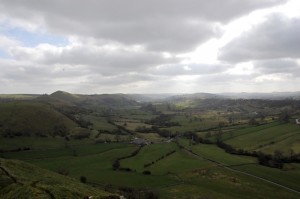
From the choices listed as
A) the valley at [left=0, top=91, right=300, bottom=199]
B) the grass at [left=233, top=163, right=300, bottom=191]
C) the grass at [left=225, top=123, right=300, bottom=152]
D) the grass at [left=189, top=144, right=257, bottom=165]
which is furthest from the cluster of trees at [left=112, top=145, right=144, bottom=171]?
the grass at [left=225, top=123, right=300, bottom=152]

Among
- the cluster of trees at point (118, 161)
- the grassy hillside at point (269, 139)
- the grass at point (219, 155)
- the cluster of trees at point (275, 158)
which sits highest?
the grassy hillside at point (269, 139)

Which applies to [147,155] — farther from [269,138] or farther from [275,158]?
[269,138]

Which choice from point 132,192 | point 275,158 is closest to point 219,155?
point 275,158

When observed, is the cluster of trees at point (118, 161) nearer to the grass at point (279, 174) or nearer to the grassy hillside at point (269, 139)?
the grass at point (279, 174)

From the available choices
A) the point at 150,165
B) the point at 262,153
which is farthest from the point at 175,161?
the point at 262,153

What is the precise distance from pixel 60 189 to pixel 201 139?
14963cm

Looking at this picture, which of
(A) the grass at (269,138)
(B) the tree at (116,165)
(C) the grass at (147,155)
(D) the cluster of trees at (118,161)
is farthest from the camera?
(A) the grass at (269,138)

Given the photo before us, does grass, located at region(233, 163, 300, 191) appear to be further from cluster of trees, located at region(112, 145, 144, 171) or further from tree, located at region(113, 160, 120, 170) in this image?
tree, located at region(113, 160, 120, 170)

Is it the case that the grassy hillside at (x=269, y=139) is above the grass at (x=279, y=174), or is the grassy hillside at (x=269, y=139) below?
above

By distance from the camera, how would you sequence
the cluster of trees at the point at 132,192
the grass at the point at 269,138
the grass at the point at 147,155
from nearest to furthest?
the cluster of trees at the point at 132,192 < the grass at the point at 147,155 < the grass at the point at 269,138

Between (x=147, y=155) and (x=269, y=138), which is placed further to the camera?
(x=269, y=138)

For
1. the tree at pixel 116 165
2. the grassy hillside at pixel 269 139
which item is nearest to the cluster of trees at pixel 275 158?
the grassy hillside at pixel 269 139

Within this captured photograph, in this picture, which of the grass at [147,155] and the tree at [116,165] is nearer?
the tree at [116,165]

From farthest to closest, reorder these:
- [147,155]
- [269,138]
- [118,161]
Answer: [269,138] < [147,155] < [118,161]
